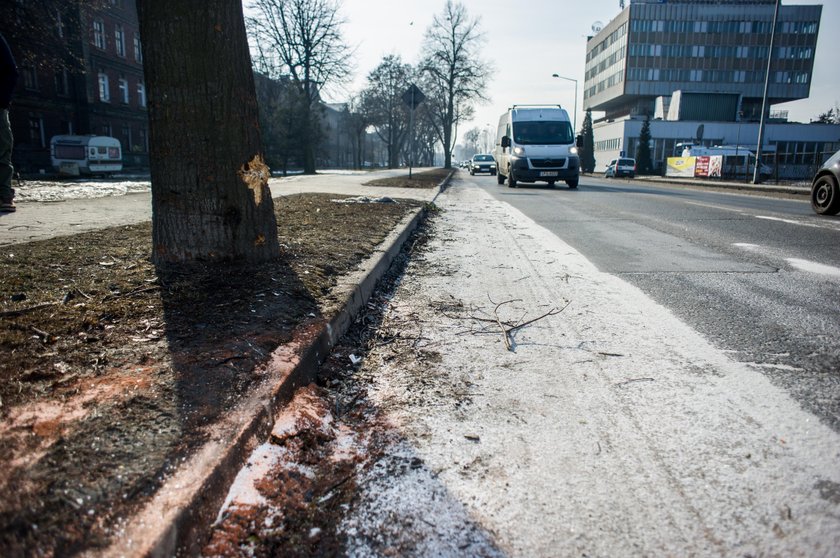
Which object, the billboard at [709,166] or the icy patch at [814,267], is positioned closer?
the icy patch at [814,267]

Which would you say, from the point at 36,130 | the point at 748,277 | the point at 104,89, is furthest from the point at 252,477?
the point at 104,89

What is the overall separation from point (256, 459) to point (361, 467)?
335 millimetres

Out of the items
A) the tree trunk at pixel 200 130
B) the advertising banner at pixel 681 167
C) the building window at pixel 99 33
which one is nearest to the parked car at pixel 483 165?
the advertising banner at pixel 681 167

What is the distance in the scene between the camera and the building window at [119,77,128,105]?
38.4 metres

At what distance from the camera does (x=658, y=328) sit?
3137mm

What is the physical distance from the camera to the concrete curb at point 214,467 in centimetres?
121

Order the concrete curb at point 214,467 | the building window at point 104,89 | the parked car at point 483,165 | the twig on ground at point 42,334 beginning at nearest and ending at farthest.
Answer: the concrete curb at point 214,467 → the twig on ground at point 42,334 → the building window at point 104,89 → the parked car at point 483,165

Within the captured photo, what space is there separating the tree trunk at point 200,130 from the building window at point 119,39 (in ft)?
140

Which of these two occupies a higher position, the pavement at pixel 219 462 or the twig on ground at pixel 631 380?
the pavement at pixel 219 462

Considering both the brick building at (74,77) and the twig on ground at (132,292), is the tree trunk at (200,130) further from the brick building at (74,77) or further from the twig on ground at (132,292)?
the brick building at (74,77)

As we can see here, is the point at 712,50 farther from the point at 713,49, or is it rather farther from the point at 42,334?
the point at 42,334

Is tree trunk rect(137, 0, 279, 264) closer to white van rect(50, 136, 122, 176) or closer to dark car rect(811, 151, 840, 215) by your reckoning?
dark car rect(811, 151, 840, 215)

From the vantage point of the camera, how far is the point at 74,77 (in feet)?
110

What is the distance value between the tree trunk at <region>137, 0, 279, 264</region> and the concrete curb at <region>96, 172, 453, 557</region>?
1238mm
